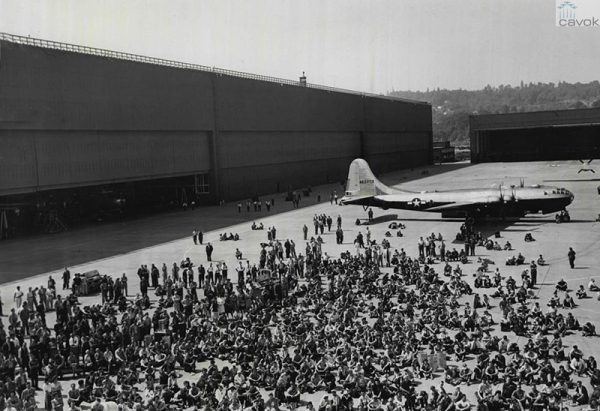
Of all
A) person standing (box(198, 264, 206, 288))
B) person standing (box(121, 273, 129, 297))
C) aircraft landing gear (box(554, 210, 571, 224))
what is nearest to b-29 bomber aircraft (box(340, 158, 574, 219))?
aircraft landing gear (box(554, 210, 571, 224))

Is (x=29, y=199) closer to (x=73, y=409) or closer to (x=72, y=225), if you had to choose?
(x=72, y=225)

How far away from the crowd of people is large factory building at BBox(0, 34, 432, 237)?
24.4 m

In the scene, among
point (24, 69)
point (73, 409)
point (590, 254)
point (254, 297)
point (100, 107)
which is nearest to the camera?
point (73, 409)

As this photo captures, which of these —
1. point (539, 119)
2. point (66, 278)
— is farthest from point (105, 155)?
point (539, 119)

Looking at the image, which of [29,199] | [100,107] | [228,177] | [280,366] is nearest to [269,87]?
[228,177]

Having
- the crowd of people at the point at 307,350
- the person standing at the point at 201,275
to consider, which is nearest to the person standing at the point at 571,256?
the crowd of people at the point at 307,350

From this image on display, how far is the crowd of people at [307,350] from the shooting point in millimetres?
16953

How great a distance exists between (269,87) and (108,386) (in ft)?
221

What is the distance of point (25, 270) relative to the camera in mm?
37188

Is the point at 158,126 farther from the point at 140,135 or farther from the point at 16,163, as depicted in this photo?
the point at 16,163

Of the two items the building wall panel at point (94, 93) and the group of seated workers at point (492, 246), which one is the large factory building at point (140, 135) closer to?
the building wall panel at point (94, 93)

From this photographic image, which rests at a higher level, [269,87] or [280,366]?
[269,87]

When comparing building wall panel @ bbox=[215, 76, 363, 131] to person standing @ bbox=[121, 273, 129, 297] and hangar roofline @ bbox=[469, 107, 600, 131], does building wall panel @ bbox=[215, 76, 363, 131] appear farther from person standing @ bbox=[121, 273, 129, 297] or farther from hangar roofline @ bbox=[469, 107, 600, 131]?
person standing @ bbox=[121, 273, 129, 297]

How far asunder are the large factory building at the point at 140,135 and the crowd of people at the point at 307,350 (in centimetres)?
2438
